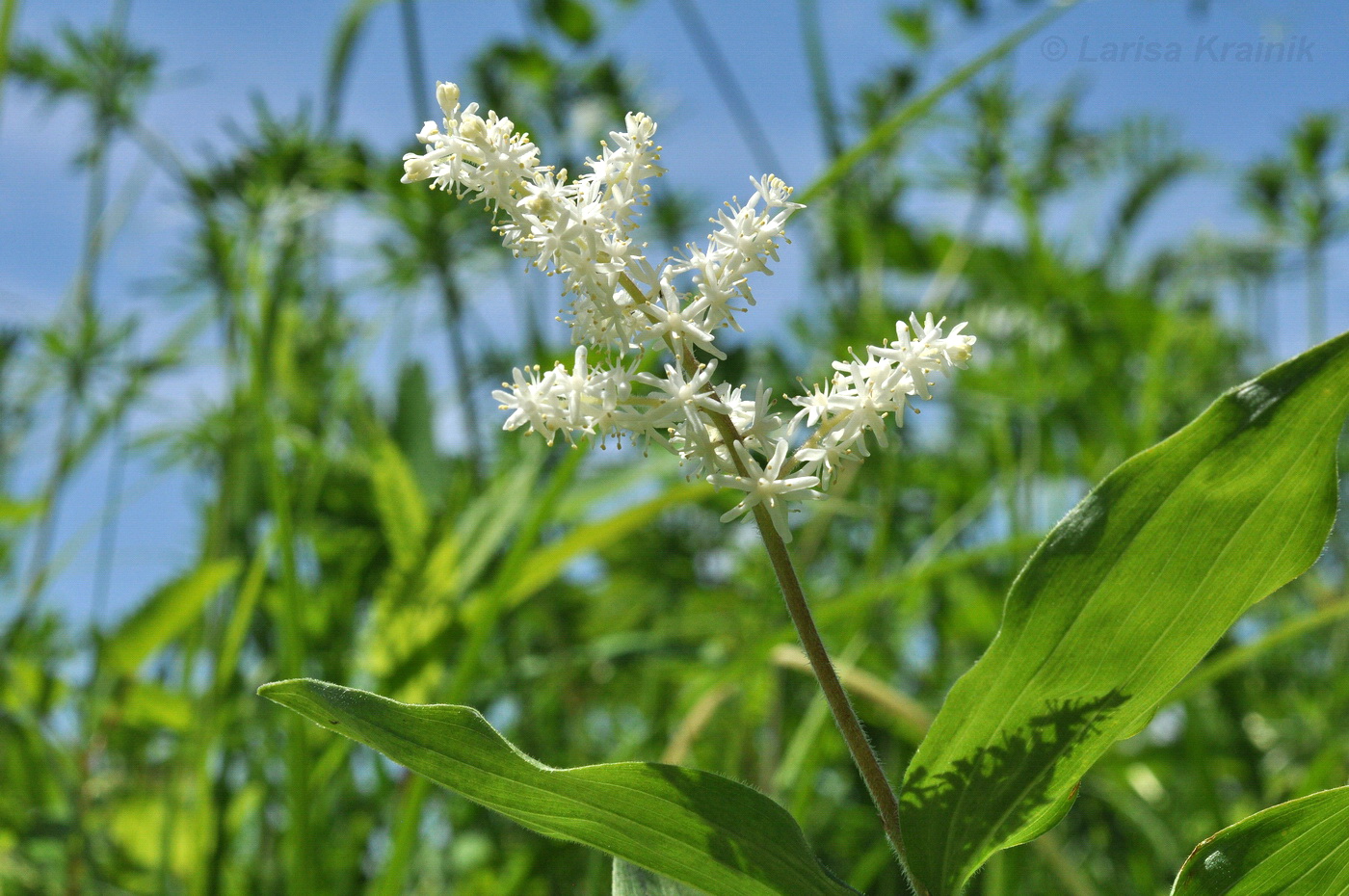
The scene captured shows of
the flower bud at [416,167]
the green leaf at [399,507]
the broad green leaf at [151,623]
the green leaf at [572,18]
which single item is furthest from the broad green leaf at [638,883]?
the green leaf at [572,18]

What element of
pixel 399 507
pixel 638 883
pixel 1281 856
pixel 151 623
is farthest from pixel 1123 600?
pixel 151 623

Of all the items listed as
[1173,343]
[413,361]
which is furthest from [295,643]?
[1173,343]

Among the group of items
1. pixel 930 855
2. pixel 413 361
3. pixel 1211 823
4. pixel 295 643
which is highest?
pixel 413 361

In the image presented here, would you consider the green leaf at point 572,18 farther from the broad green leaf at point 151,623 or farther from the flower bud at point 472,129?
the flower bud at point 472,129

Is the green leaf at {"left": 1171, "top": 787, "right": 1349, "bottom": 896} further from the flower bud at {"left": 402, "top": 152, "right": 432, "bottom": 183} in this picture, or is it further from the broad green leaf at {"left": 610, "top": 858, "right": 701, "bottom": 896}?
the flower bud at {"left": 402, "top": 152, "right": 432, "bottom": 183}

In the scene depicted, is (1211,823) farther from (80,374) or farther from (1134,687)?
(80,374)

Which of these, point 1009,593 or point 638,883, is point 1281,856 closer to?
point 1009,593
